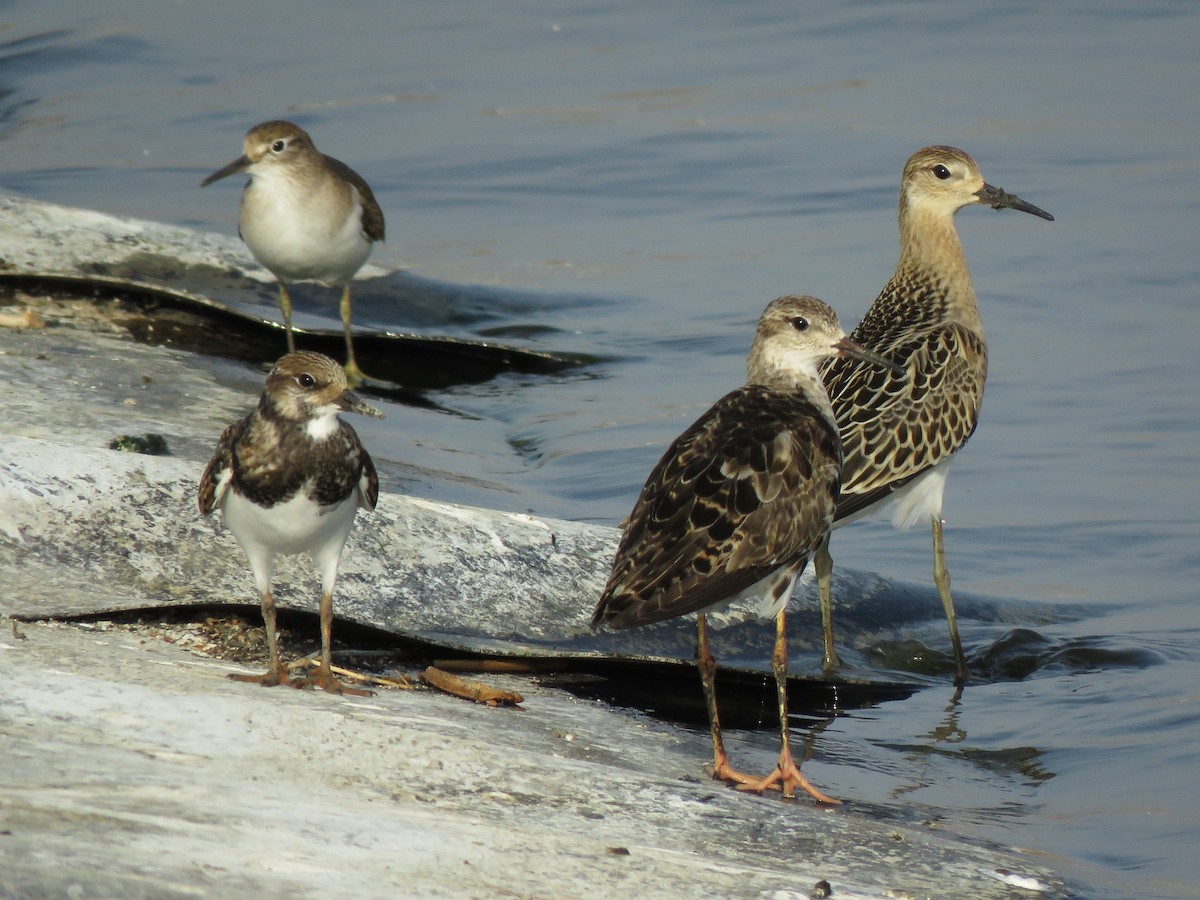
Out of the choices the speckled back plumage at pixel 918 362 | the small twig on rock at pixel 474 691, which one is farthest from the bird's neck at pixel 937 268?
the small twig on rock at pixel 474 691

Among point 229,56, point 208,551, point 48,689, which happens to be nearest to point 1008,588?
point 208,551

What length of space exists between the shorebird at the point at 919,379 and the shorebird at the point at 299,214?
3422 mm

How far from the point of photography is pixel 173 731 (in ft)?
14.4

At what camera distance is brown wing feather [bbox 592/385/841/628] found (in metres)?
5.43

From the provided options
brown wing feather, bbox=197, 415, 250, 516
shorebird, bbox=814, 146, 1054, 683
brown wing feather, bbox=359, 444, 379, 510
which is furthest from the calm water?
brown wing feather, bbox=197, 415, 250, 516

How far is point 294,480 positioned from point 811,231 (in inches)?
364

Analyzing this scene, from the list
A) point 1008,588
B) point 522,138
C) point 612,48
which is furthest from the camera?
point 612,48

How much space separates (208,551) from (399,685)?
111 cm

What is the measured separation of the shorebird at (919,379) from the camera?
747cm

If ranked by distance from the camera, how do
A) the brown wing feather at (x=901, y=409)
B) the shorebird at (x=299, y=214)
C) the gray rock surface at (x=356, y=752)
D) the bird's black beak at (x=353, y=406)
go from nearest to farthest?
the gray rock surface at (x=356, y=752), the bird's black beak at (x=353, y=406), the brown wing feather at (x=901, y=409), the shorebird at (x=299, y=214)

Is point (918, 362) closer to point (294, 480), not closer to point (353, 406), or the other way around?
point (353, 406)

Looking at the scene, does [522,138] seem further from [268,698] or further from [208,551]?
[268,698]

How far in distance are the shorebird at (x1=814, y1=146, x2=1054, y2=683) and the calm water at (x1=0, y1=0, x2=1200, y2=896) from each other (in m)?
0.84

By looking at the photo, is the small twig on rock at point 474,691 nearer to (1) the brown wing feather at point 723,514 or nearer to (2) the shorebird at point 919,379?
(1) the brown wing feather at point 723,514
